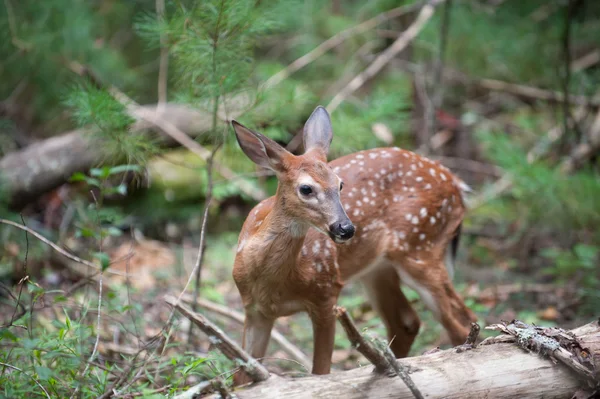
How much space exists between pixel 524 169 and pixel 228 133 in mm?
2792

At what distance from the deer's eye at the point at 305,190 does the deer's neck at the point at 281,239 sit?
0.16 metres

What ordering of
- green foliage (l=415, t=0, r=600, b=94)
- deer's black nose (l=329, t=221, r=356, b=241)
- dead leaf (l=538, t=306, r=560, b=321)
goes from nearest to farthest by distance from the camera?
deer's black nose (l=329, t=221, r=356, b=241) < dead leaf (l=538, t=306, r=560, b=321) < green foliage (l=415, t=0, r=600, b=94)

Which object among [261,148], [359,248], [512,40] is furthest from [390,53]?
[261,148]

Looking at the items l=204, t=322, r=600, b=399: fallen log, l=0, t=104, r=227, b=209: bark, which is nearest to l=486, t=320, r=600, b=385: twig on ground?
l=204, t=322, r=600, b=399: fallen log

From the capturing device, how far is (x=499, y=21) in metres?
8.30

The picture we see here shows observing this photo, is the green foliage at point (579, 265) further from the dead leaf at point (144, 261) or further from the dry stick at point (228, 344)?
the dry stick at point (228, 344)

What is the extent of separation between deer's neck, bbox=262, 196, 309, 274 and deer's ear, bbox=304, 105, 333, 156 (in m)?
0.38

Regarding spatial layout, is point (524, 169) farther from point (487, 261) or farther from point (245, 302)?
point (245, 302)

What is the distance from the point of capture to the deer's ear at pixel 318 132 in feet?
11.3

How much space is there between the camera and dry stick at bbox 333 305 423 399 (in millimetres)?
2348

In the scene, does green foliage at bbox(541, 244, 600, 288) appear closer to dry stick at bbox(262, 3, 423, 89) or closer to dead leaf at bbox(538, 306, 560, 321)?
dead leaf at bbox(538, 306, 560, 321)

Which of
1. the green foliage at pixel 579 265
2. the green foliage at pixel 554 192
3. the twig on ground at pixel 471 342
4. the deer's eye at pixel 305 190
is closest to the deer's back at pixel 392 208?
the deer's eye at pixel 305 190

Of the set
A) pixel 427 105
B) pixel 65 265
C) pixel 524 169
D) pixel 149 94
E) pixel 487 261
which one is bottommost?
pixel 487 261

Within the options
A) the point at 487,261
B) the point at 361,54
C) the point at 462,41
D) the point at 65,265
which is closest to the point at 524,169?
the point at 487,261
